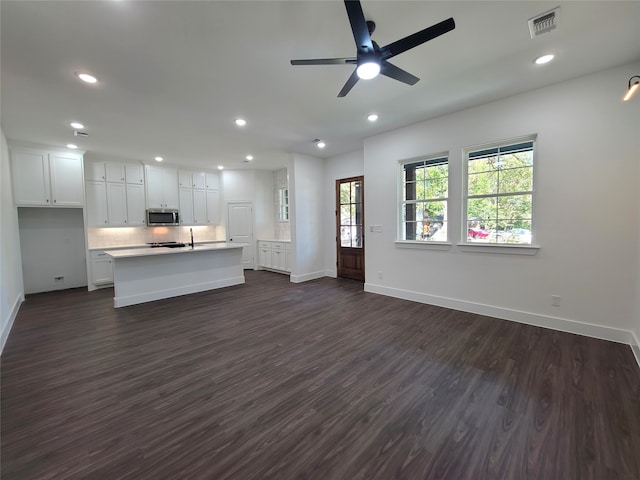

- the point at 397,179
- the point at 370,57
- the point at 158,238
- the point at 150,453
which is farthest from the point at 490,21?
the point at 158,238

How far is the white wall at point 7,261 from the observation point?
335cm

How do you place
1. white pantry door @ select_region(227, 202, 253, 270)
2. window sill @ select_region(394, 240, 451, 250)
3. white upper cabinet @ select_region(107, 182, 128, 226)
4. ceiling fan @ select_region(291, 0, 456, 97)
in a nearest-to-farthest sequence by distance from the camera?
ceiling fan @ select_region(291, 0, 456, 97), window sill @ select_region(394, 240, 451, 250), white upper cabinet @ select_region(107, 182, 128, 226), white pantry door @ select_region(227, 202, 253, 270)

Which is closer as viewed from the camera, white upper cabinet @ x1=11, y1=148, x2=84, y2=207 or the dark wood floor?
the dark wood floor

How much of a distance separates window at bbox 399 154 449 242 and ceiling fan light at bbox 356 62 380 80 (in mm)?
2514

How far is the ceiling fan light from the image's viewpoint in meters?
2.08

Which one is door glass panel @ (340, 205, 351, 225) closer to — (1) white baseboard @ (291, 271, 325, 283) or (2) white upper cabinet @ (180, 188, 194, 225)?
(1) white baseboard @ (291, 271, 325, 283)

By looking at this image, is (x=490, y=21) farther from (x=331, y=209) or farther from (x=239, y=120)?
(x=331, y=209)

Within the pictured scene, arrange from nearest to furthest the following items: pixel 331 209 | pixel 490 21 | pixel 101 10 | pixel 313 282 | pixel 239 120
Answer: pixel 101 10 < pixel 490 21 < pixel 239 120 < pixel 313 282 < pixel 331 209

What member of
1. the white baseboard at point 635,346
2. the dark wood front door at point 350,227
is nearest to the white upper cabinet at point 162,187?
the dark wood front door at point 350,227

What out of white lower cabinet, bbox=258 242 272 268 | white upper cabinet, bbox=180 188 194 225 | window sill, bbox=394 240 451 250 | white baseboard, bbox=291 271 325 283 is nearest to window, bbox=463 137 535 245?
window sill, bbox=394 240 451 250

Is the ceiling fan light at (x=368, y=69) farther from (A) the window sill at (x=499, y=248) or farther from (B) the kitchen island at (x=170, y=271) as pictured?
(B) the kitchen island at (x=170, y=271)

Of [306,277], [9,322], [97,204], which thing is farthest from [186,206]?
[9,322]

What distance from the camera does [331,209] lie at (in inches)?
257

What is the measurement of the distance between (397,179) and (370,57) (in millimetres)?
2816
